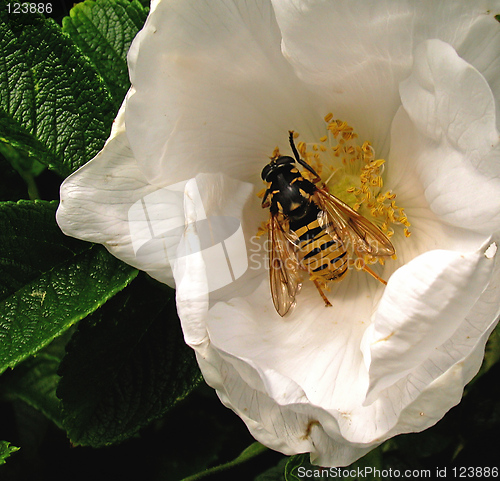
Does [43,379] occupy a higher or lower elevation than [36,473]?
higher

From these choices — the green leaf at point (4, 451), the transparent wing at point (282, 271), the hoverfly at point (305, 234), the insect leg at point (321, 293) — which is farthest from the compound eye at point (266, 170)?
the green leaf at point (4, 451)

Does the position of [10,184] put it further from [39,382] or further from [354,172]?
[354,172]

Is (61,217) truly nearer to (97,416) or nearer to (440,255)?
(97,416)

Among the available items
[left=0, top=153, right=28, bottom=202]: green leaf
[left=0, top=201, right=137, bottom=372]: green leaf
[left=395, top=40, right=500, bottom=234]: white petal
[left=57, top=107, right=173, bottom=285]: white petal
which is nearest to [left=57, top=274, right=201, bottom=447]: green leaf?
[left=0, top=201, right=137, bottom=372]: green leaf

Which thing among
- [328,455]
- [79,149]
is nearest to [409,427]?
[328,455]

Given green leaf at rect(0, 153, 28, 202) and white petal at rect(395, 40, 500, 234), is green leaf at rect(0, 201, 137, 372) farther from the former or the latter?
white petal at rect(395, 40, 500, 234)

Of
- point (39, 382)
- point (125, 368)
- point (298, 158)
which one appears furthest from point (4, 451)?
point (298, 158)
